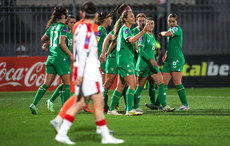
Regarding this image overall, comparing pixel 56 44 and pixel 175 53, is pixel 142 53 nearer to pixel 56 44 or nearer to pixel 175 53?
pixel 175 53

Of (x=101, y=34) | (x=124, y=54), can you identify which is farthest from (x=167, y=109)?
(x=101, y=34)

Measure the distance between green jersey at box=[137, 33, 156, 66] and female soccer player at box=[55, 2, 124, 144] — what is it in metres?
3.96

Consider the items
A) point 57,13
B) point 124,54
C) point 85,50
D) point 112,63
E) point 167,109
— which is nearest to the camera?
point 85,50

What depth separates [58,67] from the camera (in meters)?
9.54

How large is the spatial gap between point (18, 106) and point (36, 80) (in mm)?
5378

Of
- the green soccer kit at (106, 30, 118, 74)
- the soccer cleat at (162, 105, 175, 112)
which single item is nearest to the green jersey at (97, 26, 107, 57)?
the green soccer kit at (106, 30, 118, 74)

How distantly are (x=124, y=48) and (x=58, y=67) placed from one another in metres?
1.43

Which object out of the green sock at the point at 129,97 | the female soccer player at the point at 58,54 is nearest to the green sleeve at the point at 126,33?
the green sock at the point at 129,97

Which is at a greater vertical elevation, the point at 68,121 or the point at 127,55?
the point at 127,55

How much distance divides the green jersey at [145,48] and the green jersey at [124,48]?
0.87 meters

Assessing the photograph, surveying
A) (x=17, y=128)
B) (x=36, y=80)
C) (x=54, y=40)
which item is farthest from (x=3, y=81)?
(x=17, y=128)

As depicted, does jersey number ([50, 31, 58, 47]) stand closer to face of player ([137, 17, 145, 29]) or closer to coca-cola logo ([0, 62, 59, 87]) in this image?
face of player ([137, 17, 145, 29])

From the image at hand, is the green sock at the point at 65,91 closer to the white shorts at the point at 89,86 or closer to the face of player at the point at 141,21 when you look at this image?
the face of player at the point at 141,21

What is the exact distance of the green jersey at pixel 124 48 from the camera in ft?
30.5
